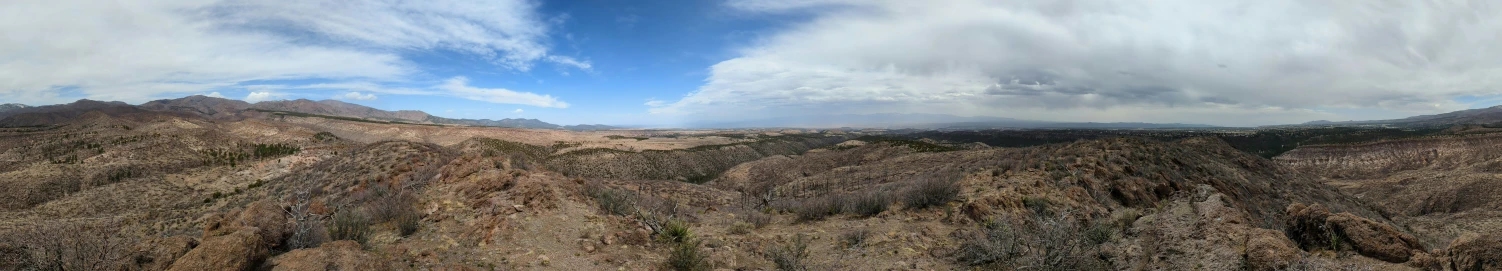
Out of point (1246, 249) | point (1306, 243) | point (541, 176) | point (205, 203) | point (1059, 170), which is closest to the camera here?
point (1246, 249)

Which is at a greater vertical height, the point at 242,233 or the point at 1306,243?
the point at 242,233

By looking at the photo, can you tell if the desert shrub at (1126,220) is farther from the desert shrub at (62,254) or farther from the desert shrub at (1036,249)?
the desert shrub at (62,254)

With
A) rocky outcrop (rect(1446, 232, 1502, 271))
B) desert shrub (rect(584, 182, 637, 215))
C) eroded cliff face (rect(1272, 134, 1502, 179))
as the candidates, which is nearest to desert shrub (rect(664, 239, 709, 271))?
desert shrub (rect(584, 182, 637, 215))

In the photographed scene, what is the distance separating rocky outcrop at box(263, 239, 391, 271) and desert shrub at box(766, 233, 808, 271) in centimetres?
549

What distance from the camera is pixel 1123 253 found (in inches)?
317

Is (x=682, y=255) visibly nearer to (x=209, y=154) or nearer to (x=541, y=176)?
(x=541, y=176)

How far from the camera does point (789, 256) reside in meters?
8.80

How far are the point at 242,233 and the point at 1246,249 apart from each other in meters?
12.4

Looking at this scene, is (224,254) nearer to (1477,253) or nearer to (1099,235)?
(1099,235)

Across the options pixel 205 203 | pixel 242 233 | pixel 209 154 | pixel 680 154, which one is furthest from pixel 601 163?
pixel 242 233

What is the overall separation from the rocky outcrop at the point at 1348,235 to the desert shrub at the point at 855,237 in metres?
6.83

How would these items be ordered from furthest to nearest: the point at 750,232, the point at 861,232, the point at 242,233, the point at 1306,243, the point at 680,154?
the point at 680,154 < the point at 750,232 < the point at 861,232 < the point at 1306,243 < the point at 242,233

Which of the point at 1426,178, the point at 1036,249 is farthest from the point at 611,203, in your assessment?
the point at 1426,178

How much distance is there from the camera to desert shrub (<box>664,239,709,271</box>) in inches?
315
